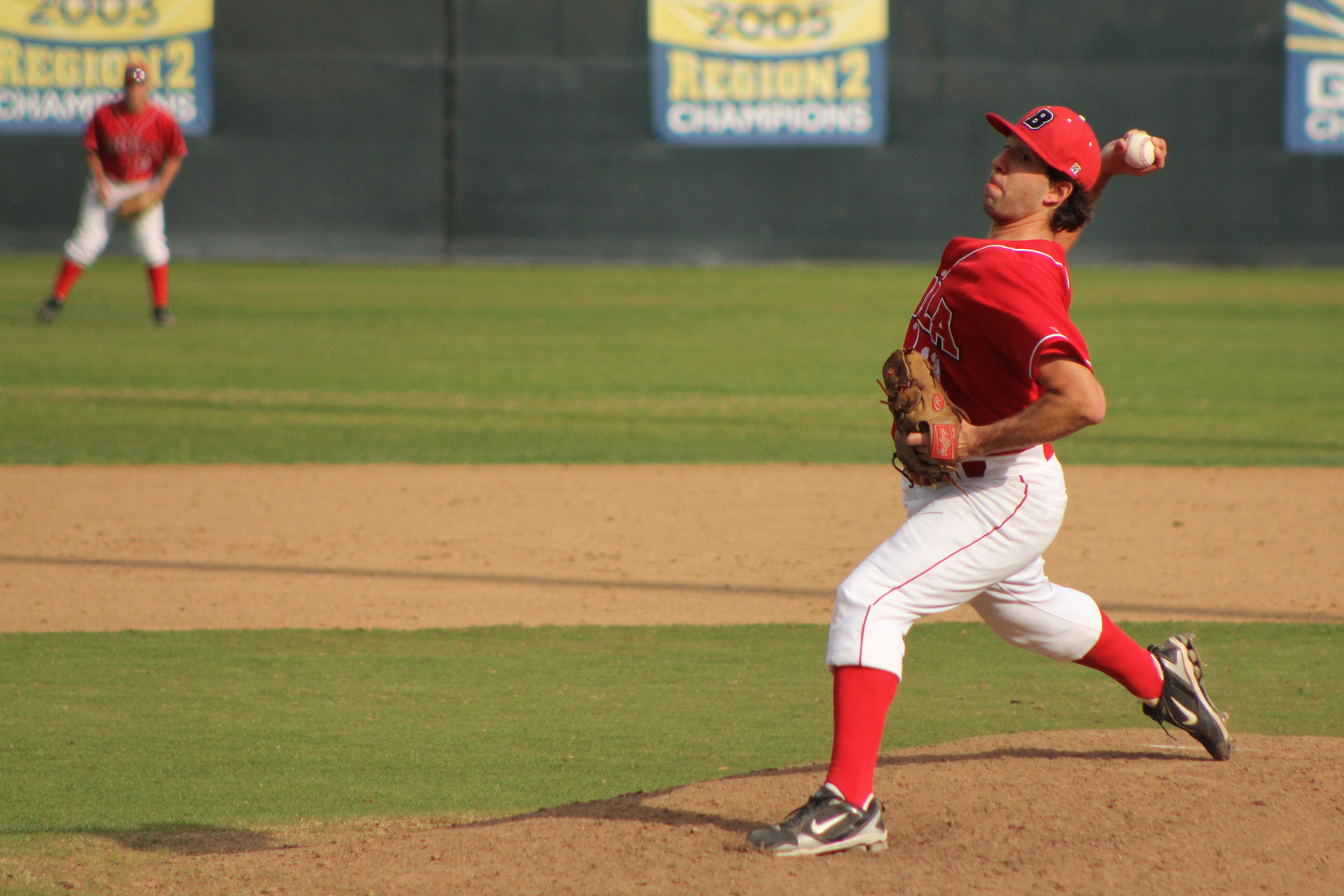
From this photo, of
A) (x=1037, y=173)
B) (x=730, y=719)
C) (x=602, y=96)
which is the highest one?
(x=602, y=96)

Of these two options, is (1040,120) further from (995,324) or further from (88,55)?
(88,55)

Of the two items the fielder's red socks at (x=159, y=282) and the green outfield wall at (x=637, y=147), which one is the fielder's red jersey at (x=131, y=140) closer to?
the fielder's red socks at (x=159, y=282)

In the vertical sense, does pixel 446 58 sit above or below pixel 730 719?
above

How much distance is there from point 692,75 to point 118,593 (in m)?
15.7

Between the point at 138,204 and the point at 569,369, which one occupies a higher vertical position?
the point at 138,204

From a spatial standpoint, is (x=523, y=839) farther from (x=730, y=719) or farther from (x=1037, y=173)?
(x=1037, y=173)

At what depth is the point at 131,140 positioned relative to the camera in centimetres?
1302

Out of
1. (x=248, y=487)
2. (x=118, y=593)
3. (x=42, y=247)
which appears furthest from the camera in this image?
(x=42, y=247)

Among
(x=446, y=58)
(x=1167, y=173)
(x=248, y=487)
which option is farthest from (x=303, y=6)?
(x=248, y=487)

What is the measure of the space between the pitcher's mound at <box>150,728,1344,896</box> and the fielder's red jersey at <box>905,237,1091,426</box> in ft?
2.86

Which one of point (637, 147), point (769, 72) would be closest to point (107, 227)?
point (637, 147)

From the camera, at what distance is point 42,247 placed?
64.5 feet

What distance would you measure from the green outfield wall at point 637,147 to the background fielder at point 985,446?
17382 millimetres

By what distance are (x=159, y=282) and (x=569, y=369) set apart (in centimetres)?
406
